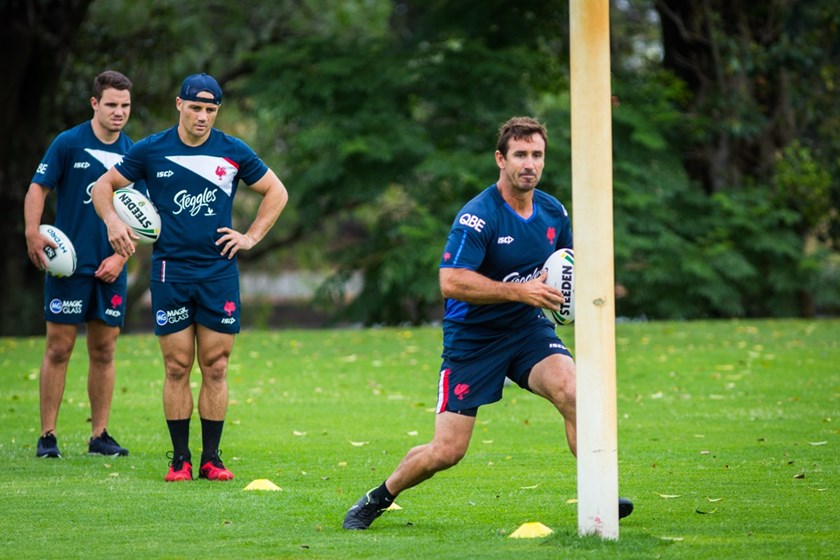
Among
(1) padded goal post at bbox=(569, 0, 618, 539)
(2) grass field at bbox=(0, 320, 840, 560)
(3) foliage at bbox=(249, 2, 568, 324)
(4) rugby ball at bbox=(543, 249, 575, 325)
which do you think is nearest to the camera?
(1) padded goal post at bbox=(569, 0, 618, 539)

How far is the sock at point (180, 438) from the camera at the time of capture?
322 inches

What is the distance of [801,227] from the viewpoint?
24359mm

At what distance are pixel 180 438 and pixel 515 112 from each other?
56.5ft

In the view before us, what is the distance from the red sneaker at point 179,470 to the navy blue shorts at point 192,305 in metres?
0.81

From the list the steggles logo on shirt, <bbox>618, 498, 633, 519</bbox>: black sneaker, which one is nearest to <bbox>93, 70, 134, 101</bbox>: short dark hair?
the steggles logo on shirt

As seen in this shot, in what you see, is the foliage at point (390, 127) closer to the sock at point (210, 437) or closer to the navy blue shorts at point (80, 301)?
the navy blue shorts at point (80, 301)

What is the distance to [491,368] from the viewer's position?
21.7ft

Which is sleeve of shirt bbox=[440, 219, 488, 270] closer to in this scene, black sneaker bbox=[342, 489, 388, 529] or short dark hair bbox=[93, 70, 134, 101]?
black sneaker bbox=[342, 489, 388, 529]

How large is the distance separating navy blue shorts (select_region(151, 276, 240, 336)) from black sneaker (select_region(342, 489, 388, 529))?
1908mm

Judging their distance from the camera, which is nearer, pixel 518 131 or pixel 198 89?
pixel 518 131

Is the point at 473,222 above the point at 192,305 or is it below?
above

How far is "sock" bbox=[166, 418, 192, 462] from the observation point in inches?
322

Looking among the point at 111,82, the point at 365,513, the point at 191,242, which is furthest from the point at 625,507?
the point at 111,82

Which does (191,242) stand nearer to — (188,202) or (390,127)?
(188,202)
